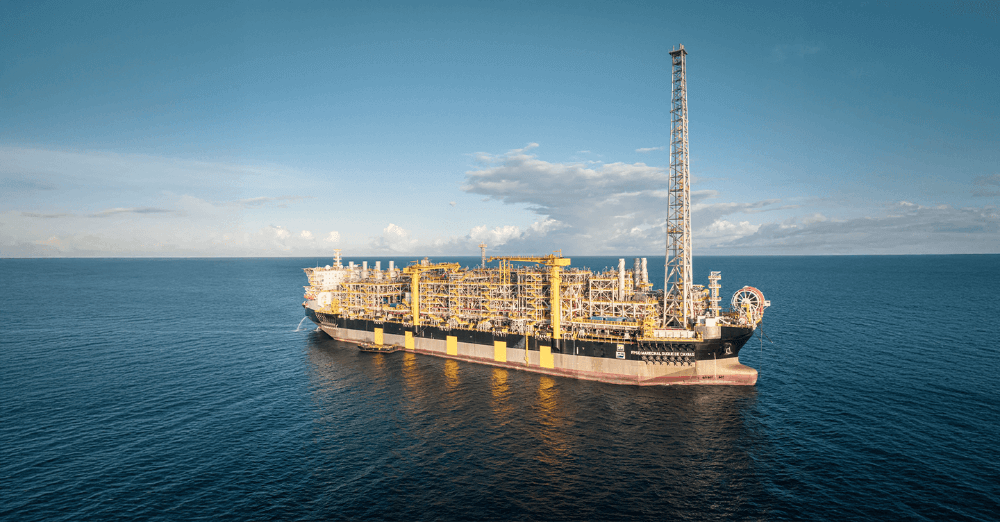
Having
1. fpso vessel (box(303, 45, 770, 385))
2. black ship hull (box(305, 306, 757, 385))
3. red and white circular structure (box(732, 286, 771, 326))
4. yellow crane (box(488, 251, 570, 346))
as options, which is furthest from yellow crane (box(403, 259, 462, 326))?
red and white circular structure (box(732, 286, 771, 326))

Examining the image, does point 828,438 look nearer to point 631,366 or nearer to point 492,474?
point 631,366

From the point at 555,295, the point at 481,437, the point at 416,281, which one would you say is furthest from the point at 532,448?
the point at 416,281

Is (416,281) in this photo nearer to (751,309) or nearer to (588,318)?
(588,318)

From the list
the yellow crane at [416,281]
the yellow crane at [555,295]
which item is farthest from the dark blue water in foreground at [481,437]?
the yellow crane at [416,281]

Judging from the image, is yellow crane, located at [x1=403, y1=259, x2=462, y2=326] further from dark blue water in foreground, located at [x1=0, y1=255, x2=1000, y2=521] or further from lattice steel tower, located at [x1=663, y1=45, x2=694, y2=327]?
lattice steel tower, located at [x1=663, y1=45, x2=694, y2=327]

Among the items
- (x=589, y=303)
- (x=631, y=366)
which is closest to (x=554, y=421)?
(x=631, y=366)

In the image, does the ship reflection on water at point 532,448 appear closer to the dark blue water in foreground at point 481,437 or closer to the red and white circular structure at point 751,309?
the dark blue water in foreground at point 481,437
